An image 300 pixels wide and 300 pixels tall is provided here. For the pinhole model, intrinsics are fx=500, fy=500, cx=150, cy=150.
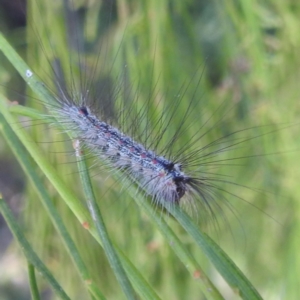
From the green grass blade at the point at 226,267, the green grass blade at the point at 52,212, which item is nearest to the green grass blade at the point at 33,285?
the green grass blade at the point at 52,212

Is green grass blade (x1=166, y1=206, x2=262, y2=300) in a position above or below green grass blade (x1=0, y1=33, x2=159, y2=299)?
below

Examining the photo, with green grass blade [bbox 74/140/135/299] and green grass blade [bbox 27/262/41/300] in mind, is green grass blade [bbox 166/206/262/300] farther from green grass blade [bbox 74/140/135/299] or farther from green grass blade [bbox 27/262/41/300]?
green grass blade [bbox 27/262/41/300]

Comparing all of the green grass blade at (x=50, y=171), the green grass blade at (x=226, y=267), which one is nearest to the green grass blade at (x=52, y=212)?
the green grass blade at (x=50, y=171)

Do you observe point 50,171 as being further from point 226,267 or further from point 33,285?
point 226,267

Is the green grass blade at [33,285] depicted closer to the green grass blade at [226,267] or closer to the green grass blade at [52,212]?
the green grass blade at [52,212]

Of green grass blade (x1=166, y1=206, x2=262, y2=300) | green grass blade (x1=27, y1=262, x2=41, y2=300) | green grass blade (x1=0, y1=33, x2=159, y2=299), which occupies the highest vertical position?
green grass blade (x1=0, y1=33, x2=159, y2=299)

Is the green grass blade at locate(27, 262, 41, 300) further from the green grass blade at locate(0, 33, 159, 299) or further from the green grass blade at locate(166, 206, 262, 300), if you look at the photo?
the green grass blade at locate(166, 206, 262, 300)

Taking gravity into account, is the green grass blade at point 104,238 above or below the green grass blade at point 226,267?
above

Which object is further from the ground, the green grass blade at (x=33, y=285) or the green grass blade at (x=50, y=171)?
the green grass blade at (x=50, y=171)

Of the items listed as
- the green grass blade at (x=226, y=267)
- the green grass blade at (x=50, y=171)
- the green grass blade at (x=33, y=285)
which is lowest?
the green grass blade at (x=226, y=267)

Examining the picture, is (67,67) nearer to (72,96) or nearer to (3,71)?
(72,96)

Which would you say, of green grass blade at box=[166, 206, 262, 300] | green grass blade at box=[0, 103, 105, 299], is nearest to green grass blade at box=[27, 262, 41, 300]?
green grass blade at box=[0, 103, 105, 299]
